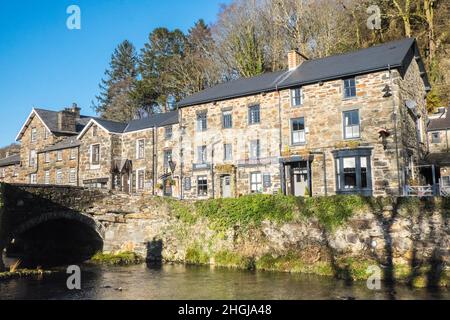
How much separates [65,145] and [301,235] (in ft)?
99.5

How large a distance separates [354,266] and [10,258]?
23276 mm

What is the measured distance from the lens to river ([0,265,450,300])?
17.0 m

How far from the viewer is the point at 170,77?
5328cm

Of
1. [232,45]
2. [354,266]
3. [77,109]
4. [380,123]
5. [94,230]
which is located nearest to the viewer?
[354,266]

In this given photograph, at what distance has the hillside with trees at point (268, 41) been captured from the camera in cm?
4097

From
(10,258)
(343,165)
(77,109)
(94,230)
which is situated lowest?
(10,258)

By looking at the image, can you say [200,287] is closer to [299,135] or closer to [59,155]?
[299,135]

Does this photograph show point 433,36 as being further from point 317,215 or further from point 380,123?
point 317,215

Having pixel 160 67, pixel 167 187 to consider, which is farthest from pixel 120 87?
pixel 167 187

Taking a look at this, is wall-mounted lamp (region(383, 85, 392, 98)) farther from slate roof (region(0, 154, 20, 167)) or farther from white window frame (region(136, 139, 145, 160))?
slate roof (region(0, 154, 20, 167))

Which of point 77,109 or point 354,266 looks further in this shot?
point 77,109

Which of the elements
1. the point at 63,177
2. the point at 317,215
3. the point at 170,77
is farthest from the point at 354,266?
the point at 170,77

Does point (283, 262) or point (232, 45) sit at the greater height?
point (232, 45)
